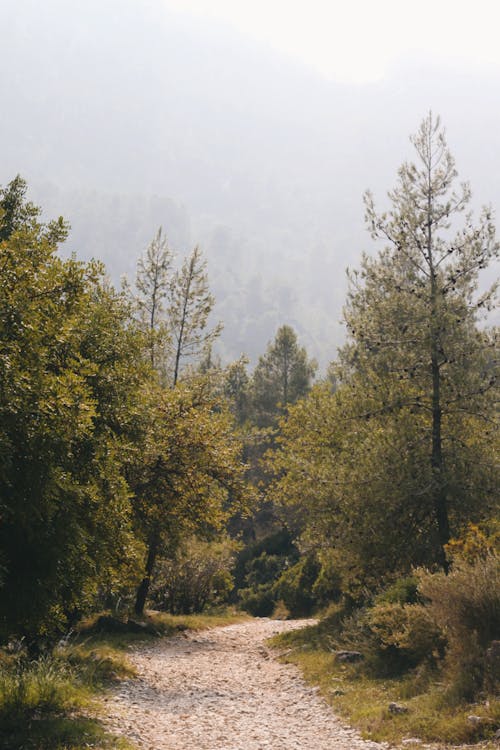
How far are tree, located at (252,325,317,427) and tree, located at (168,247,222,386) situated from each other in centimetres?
3250

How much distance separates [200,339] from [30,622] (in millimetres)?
22790

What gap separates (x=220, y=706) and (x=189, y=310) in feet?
72.3

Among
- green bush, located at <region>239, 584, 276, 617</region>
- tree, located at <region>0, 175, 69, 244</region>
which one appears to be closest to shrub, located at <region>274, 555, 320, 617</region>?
green bush, located at <region>239, 584, 276, 617</region>

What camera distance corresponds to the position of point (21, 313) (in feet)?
29.9

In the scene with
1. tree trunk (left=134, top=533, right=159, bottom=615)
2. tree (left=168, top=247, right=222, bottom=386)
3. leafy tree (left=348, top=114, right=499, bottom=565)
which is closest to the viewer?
leafy tree (left=348, top=114, right=499, bottom=565)

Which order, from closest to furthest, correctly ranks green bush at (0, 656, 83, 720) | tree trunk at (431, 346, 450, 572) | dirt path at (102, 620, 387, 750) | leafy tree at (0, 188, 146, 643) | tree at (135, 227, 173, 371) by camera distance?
leafy tree at (0, 188, 146, 643), green bush at (0, 656, 83, 720), dirt path at (102, 620, 387, 750), tree trunk at (431, 346, 450, 572), tree at (135, 227, 173, 371)

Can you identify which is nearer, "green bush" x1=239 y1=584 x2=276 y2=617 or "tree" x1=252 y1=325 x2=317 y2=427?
"green bush" x1=239 y1=584 x2=276 y2=617

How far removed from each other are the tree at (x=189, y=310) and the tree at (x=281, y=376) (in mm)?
32499

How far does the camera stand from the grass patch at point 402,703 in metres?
8.48

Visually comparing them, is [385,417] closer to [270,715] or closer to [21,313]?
[270,715]

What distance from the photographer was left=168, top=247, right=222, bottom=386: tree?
3141 centimetres

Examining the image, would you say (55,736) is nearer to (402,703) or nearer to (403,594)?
(402,703)

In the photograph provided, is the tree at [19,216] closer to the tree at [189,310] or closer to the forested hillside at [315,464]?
the forested hillside at [315,464]

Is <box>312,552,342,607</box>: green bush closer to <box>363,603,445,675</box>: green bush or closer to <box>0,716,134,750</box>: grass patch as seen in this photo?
<box>363,603,445,675</box>: green bush
